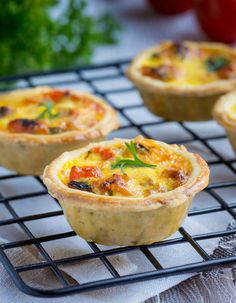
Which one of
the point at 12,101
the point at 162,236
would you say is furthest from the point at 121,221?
the point at 12,101

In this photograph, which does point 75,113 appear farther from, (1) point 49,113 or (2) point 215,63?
(2) point 215,63

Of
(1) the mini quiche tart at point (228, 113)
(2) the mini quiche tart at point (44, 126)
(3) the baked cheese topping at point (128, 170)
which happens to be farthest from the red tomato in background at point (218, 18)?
(3) the baked cheese topping at point (128, 170)

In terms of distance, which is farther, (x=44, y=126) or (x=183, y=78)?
(x=183, y=78)

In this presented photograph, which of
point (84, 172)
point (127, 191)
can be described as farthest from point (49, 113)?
point (127, 191)

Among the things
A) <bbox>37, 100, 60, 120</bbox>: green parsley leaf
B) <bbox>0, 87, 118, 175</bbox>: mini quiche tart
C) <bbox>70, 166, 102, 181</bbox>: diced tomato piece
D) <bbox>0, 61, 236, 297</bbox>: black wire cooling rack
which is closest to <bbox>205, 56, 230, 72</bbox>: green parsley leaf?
<bbox>0, 61, 236, 297</bbox>: black wire cooling rack

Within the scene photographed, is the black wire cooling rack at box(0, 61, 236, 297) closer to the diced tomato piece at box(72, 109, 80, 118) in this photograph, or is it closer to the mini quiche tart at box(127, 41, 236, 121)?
the mini quiche tart at box(127, 41, 236, 121)

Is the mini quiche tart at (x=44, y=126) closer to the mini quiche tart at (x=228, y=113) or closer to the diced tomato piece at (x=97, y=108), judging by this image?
the diced tomato piece at (x=97, y=108)

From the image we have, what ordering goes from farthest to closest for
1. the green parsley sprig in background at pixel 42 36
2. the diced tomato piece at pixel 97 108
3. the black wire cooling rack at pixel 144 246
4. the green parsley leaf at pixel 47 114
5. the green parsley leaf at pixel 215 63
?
1. the green parsley sprig in background at pixel 42 36
2. the green parsley leaf at pixel 215 63
3. the diced tomato piece at pixel 97 108
4. the green parsley leaf at pixel 47 114
5. the black wire cooling rack at pixel 144 246
